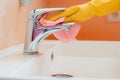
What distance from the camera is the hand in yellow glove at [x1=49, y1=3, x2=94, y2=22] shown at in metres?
0.72

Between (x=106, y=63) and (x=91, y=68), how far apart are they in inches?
3.0

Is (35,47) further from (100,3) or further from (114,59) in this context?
(114,59)

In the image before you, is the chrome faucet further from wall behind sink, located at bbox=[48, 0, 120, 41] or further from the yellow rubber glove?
wall behind sink, located at bbox=[48, 0, 120, 41]

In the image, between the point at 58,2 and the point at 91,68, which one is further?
the point at 58,2

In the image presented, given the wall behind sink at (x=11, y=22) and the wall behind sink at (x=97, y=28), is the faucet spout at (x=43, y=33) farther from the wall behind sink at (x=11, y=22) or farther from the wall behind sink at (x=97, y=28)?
the wall behind sink at (x=97, y=28)

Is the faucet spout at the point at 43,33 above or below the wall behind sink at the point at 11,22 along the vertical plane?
below

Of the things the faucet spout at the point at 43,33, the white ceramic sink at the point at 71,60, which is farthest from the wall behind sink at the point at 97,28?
the faucet spout at the point at 43,33

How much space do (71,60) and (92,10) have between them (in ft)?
1.09

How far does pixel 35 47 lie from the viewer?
0.78 meters

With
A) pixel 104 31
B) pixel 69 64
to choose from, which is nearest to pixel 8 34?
pixel 69 64

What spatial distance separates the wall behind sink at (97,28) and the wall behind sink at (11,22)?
0.29 metres

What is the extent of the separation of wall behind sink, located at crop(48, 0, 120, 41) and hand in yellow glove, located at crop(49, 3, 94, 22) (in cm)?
51

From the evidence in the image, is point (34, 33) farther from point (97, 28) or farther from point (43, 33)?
point (97, 28)

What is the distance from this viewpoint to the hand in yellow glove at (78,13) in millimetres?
721
